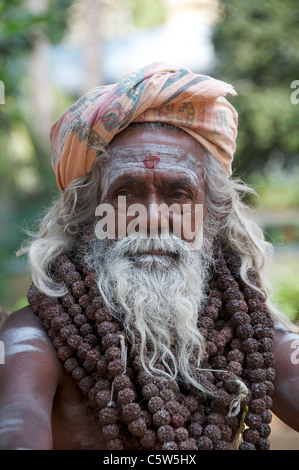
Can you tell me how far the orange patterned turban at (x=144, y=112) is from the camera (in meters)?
2.55

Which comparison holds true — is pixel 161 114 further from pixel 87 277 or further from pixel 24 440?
pixel 24 440

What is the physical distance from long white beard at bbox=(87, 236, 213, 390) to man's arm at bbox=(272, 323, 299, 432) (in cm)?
45

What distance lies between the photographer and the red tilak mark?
2541mm

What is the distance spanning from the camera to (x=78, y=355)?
2.32 metres

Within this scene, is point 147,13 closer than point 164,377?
No

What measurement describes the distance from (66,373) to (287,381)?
1065mm

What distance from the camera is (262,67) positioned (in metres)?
11.9

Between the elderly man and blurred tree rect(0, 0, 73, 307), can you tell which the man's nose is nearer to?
the elderly man

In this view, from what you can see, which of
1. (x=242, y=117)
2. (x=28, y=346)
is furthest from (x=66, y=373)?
(x=242, y=117)

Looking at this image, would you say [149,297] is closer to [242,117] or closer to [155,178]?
[155,178]

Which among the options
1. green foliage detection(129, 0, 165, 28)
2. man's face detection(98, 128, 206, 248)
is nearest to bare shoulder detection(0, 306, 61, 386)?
man's face detection(98, 128, 206, 248)

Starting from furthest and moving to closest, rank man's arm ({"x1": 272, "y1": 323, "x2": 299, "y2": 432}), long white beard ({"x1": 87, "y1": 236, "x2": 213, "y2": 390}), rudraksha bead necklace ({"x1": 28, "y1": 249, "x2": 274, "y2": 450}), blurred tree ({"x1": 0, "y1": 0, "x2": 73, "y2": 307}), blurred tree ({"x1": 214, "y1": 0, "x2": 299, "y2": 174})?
blurred tree ({"x1": 214, "y1": 0, "x2": 299, "y2": 174}) → blurred tree ({"x1": 0, "y1": 0, "x2": 73, "y2": 307}) → man's arm ({"x1": 272, "y1": 323, "x2": 299, "y2": 432}) → long white beard ({"x1": 87, "y1": 236, "x2": 213, "y2": 390}) → rudraksha bead necklace ({"x1": 28, "y1": 249, "x2": 274, "y2": 450})
